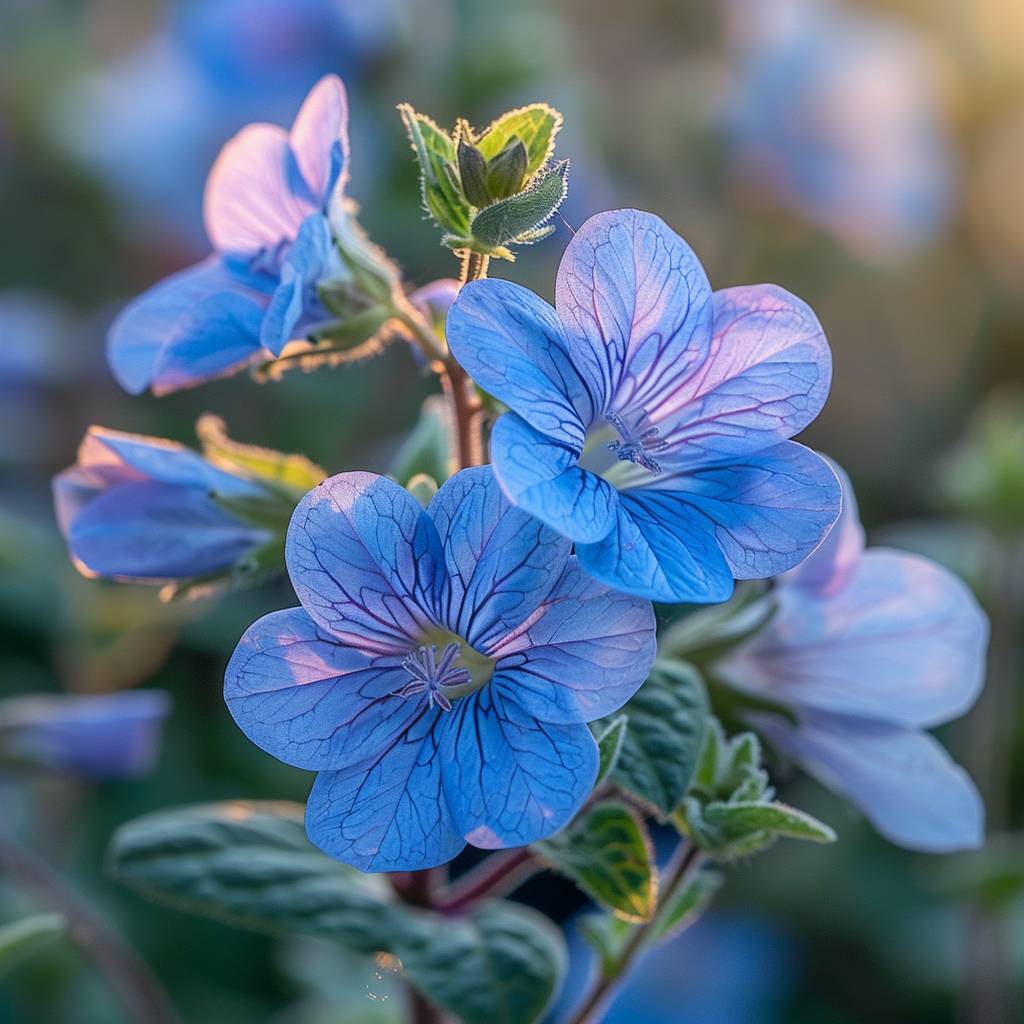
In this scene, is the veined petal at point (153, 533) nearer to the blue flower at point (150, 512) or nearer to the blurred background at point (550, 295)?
the blue flower at point (150, 512)

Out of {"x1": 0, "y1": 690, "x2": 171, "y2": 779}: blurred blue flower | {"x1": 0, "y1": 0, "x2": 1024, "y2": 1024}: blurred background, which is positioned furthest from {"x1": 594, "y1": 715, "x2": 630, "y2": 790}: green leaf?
{"x1": 0, "y1": 0, "x2": 1024, "y2": 1024}: blurred background

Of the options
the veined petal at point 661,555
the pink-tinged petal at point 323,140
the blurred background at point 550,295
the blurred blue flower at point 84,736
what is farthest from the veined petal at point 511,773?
the blurred background at point 550,295

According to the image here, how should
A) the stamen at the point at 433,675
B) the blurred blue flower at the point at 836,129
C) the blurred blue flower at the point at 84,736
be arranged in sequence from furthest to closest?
the blurred blue flower at the point at 836,129 → the blurred blue flower at the point at 84,736 → the stamen at the point at 433,675

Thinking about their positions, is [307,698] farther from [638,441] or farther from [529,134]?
[529,134]

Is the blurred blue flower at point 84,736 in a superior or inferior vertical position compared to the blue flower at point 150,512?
inferior

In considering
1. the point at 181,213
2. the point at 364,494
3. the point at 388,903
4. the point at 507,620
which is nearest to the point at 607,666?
the point at 507,620

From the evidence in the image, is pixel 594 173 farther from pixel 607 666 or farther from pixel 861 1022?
pixel 607 666

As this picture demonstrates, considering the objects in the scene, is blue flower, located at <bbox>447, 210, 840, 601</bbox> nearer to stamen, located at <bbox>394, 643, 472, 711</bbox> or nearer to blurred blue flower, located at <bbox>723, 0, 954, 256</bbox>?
stamen, located at <bbox>394, 643, 472, 711</bbox>

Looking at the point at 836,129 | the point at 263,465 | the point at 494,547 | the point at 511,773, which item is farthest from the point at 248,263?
the point at 836,129
